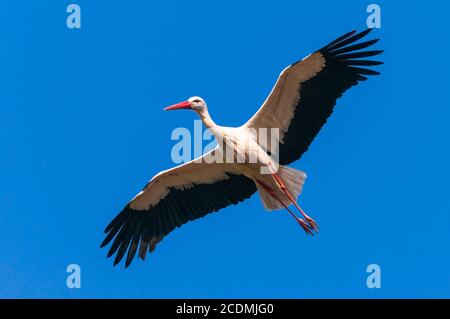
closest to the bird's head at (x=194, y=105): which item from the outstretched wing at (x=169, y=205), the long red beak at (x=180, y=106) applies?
the long red beak at (x=180, y=106)

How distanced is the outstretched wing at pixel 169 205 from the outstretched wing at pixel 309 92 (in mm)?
721

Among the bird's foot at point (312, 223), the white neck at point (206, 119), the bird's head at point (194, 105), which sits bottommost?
the bird's foot at point (312, 223)

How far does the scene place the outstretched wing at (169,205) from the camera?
9.90 m

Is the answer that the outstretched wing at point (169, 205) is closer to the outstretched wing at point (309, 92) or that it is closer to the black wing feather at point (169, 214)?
the black wing feather at point (169, 214)

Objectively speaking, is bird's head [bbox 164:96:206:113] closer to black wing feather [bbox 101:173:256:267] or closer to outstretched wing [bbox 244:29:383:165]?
outstretched wing [bbox 244:29:383:165]

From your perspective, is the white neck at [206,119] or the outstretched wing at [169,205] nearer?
the white neck at [206,119]

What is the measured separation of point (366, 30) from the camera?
28.7 ft

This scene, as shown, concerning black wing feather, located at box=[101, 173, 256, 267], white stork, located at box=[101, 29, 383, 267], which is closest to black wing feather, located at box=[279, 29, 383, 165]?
white stork, located at box=[101, 29, 383, 267]

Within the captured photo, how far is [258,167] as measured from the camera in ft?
29.9

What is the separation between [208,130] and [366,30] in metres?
1.77

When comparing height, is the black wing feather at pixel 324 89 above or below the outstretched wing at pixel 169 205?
above

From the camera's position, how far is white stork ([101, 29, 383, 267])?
900cm
